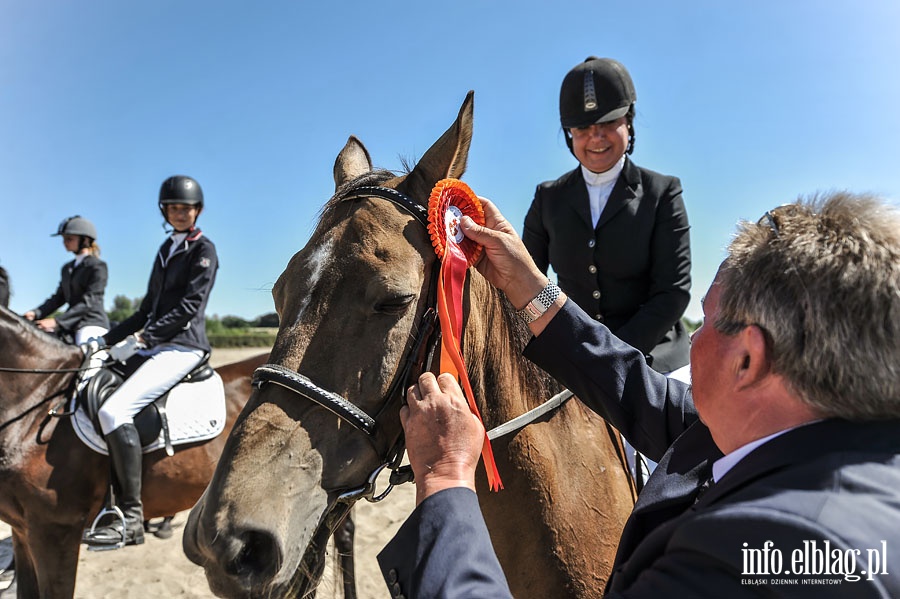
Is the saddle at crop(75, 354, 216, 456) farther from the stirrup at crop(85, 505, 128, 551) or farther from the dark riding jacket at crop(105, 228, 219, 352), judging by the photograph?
the stirrup at crop(85, 505, 128, 551)

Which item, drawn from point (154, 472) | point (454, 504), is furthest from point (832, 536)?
point (154, 472)

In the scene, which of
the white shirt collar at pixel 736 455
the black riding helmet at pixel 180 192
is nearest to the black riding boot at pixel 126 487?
the black riding helmet at pixel 180 192

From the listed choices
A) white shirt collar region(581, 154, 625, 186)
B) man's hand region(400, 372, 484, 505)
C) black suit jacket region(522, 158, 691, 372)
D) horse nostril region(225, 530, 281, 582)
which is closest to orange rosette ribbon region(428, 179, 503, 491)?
man's hand region(400, 372, 484, 505)

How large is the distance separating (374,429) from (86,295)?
7729mm

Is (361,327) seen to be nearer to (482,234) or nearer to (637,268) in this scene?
(482,234)

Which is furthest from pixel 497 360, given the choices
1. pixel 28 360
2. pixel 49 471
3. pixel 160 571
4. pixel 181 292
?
pixel 160 571

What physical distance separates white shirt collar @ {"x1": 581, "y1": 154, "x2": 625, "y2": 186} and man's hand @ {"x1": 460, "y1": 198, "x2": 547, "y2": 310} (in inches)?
53.8

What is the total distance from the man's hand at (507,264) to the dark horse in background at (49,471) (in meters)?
4.08

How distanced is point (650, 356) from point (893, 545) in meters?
1.89

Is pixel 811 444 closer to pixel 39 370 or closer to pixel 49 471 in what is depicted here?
pixel 49 471

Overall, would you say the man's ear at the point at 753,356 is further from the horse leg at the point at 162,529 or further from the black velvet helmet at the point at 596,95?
the horse leg at the point at 162,529

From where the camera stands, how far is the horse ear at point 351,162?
8.21 feet

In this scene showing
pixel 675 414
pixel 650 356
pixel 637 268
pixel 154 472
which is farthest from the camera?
pixel 154 472

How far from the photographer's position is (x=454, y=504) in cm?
128
